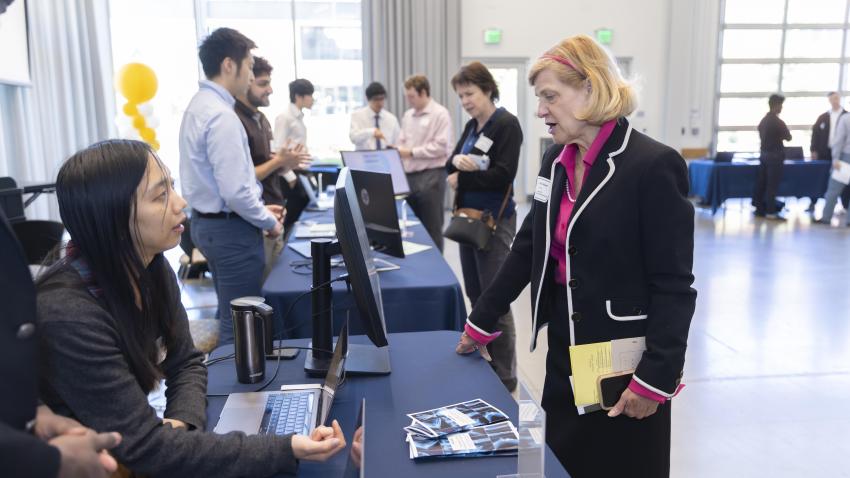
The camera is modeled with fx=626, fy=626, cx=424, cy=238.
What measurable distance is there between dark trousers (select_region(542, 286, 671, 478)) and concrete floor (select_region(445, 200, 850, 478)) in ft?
0.79

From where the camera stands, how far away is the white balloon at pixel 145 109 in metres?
6.87

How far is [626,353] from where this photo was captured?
4.00ft

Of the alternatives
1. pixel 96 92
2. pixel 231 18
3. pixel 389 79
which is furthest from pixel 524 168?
pixel 96 92

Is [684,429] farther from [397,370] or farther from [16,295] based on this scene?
[16,295]

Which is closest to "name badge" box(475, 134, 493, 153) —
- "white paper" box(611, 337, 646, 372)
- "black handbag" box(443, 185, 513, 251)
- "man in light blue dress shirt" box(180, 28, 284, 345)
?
"black handbag" box(443, 185, 513, 251)

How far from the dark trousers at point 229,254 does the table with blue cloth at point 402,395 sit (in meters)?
0.94

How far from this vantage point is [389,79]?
8.02m

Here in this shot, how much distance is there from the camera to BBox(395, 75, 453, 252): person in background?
420cm

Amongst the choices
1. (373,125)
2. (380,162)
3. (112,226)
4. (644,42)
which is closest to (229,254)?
(380,162)

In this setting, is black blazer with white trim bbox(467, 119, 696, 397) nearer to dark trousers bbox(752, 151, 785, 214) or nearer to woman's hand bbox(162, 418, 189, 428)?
woman's hand bbox(162, 418, 189, 428)

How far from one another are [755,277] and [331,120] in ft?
18.2

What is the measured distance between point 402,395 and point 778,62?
10.0m

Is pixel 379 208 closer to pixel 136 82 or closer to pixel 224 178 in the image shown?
pixel 224 178

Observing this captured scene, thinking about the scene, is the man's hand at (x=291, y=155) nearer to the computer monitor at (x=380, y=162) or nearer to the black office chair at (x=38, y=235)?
the computer monitor at (x=380, y=162)
